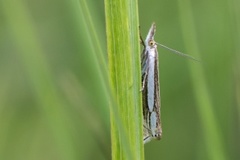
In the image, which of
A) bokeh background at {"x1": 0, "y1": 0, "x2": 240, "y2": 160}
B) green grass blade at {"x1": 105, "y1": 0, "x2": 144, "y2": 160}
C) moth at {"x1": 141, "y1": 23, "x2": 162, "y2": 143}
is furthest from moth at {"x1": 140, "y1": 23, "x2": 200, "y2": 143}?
green grass blade at {"x1": 105, "y1": 0, "x2": 144, "y2": 160}

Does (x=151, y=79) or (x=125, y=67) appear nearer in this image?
(x=125, y=67)

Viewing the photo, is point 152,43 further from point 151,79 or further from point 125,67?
point 125,67

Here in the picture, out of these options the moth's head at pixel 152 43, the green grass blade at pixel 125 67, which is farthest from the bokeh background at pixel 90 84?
the green grass blade at pixel 125 67

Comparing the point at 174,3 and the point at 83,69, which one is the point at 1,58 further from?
the point at 174,3

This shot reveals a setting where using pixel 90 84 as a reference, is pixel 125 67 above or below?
above

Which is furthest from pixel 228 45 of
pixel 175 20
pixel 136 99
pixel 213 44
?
pixel 136 99

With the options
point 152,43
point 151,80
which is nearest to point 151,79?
point 151,80
